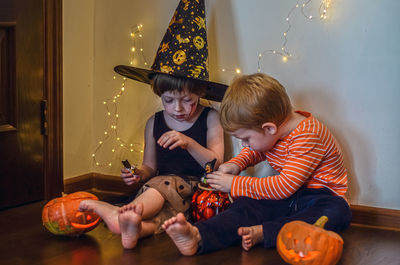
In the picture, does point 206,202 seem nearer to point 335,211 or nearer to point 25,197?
point 335,211

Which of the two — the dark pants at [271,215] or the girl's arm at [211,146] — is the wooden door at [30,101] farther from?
the dark pants at [271,215]

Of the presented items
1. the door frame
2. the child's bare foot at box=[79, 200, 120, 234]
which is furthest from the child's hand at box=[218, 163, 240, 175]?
the door frame

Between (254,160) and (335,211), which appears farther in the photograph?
(254,160)

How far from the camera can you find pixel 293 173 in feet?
4.67

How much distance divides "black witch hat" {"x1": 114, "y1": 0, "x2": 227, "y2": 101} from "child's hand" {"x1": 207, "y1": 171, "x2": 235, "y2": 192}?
1.12 feet

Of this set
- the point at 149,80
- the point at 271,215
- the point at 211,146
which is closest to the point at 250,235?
the point at 271,215

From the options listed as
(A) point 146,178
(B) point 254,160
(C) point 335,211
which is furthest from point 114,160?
(C) point 335,211

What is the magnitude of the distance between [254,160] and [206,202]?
0.28m

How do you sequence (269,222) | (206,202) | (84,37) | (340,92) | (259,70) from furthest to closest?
(84,37), (259,70), (340,92), (206,202), (269,222)

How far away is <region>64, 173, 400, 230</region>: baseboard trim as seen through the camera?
1604 millimetres

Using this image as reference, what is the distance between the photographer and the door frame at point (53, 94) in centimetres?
187

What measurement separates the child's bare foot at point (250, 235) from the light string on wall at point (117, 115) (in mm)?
813

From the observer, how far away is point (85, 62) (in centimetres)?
207

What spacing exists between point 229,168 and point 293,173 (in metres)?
0.26
